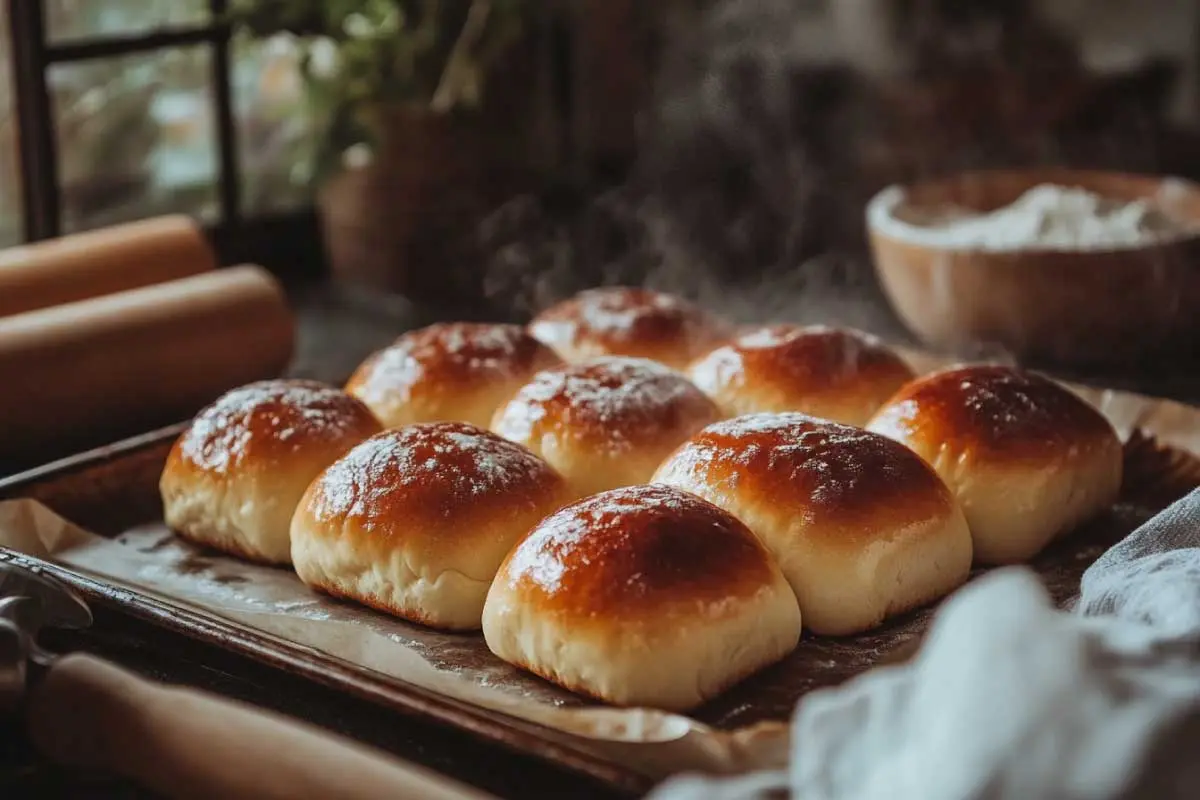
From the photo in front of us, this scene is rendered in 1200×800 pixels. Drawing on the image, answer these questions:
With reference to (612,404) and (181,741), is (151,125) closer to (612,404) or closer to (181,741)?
(612,404)

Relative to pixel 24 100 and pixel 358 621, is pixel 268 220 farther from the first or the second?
pixel 358 621

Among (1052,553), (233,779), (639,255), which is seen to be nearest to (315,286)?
(639,255)

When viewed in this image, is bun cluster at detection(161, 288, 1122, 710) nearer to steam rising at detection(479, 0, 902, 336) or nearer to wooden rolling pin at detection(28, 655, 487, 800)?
wooden rolling pin at detection(28, 655, 487, 800)

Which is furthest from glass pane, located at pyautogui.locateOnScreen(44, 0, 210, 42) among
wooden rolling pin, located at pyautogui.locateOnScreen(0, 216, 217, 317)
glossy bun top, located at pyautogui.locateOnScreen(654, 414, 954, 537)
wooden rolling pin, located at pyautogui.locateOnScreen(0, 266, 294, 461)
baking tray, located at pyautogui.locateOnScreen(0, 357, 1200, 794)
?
glossy bun top, located at pyautogui.locateOnScreen(654, 414, 954, 537)

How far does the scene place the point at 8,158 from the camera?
2361 mm

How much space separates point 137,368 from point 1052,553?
1145mm

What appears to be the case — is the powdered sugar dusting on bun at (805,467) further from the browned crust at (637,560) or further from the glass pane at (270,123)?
the glass pane at (270,123)

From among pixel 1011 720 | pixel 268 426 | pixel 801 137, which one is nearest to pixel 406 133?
pixel 268 426

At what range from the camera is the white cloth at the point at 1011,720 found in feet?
2.35

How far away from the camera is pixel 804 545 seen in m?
1.32

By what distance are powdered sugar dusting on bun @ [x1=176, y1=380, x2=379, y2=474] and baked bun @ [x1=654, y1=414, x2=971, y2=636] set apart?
1.34 feet

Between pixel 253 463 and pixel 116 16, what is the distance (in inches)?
50.8

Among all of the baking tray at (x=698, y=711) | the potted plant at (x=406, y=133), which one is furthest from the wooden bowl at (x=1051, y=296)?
the potted plant at (x=406, y=133)

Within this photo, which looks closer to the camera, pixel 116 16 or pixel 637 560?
pixel 637 560
